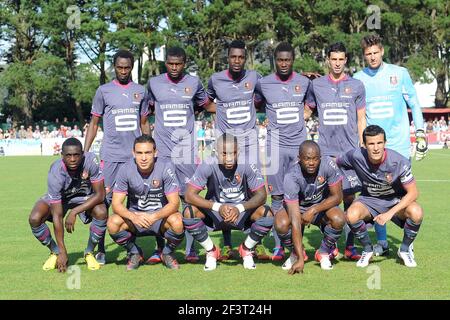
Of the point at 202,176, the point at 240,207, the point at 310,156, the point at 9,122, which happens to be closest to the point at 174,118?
the point at 202,176

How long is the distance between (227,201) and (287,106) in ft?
4.74

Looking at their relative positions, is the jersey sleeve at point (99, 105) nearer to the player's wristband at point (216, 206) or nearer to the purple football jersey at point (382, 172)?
the player's wristband at point (216, 206)

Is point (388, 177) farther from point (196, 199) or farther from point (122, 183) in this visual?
point (122, 183)

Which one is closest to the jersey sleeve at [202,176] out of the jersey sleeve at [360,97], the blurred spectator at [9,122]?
the jersey sleeve at [360,97]

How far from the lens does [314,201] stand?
722cm

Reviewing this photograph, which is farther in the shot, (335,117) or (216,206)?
(335,117)

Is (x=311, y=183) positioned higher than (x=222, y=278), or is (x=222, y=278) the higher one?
(x=311, y=183)

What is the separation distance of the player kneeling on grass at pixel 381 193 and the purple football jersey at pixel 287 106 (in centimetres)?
79

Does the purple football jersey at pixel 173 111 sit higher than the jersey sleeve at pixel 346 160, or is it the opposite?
the purple football jersey at pixel 173 111

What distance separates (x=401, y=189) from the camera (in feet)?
23.9

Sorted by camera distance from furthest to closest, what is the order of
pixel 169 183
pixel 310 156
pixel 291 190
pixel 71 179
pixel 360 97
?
1. pixel 360 97
2. pixel 71 179
3. pixel 169 183
4. pixel 291 190
5. pixel 310 156

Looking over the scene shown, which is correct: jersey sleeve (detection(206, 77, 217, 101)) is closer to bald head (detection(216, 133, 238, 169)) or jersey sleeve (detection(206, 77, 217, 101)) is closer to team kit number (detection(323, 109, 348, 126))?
bald head (detection(216, 133, 238, 169))

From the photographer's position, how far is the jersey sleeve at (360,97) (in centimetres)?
788

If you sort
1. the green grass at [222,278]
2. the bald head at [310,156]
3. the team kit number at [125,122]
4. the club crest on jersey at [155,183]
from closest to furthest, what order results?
1. the green grass at [222,278]
2. the bald head at [310,156]
3. the club crest on jersey at [155,183]
4. the team kit number at [125,122]
